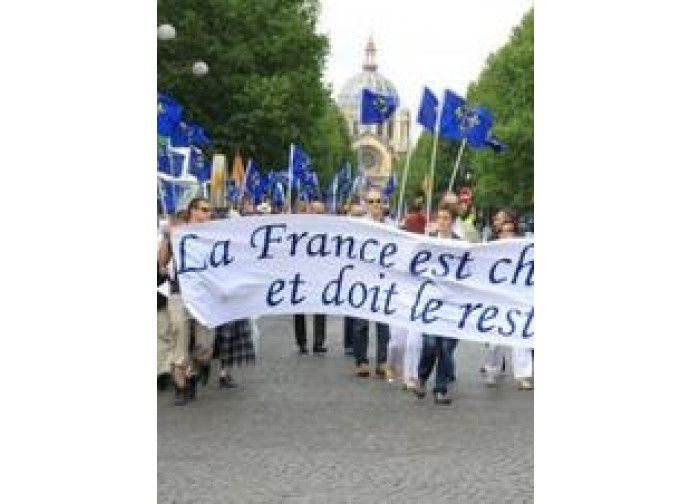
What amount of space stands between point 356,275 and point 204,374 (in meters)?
2.23

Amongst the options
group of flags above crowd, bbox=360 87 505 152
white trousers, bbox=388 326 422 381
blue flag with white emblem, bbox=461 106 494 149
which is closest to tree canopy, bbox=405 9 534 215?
group of flags above crowd, bbox=360 87 505 152

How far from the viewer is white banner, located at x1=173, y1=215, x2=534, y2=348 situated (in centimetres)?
1041

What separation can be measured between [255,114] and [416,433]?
83.3 ft

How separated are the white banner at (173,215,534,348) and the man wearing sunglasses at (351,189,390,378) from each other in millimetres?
1970

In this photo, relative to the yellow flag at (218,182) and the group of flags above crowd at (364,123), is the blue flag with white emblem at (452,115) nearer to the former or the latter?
the group of flags above crowd at (364,123)

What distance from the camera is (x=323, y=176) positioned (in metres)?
57.0

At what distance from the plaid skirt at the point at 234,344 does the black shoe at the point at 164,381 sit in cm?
46

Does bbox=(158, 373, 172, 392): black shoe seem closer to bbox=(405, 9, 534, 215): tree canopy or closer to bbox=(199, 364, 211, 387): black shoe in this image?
bbox=(199, 364, 211, 387): black shoe

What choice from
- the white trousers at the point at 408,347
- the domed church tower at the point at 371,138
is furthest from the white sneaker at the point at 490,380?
the domed church tower at the point at 371,138

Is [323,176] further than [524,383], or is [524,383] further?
[323,176]

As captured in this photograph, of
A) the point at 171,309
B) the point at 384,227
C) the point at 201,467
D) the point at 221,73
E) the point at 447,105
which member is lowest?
the point at 201,467

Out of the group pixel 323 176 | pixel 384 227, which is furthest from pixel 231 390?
pixel 323 176
